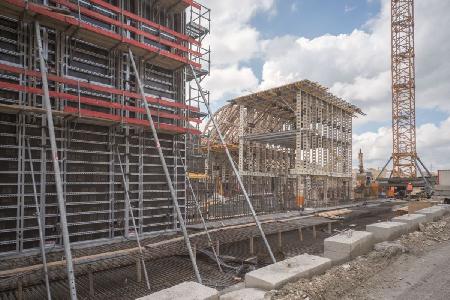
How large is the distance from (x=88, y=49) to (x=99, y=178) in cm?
417

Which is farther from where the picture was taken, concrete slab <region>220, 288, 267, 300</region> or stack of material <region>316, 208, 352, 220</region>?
stack of material <region>316, 208, 352, 220</region>

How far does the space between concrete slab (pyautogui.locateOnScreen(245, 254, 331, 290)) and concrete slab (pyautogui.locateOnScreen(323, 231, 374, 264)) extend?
2.90ft

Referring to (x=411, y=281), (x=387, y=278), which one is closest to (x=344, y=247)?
(x=387, y=278)

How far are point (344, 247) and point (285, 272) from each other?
7.62 feet

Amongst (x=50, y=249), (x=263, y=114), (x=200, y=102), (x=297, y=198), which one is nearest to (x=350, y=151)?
(x=263, y=114)

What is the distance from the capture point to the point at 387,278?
643cm

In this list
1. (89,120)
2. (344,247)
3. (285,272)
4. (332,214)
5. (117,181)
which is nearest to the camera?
(285,272)

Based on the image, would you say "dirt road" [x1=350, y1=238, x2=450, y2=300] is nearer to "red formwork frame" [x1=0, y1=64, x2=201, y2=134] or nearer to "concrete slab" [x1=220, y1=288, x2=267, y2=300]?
"concrete slab" [x1=220, y1=288, x2=267, y2=300]

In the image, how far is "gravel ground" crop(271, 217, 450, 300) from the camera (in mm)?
5293

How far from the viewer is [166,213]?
12617 millimetres

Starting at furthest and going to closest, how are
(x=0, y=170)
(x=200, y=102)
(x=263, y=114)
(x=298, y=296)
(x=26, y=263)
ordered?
(x=263, y=114) → (x=200, y=102) → (x=0, y=170) → (x=26, y=263) → (x=298, y=296)

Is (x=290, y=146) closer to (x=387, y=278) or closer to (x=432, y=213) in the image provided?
(x=432, y=213)

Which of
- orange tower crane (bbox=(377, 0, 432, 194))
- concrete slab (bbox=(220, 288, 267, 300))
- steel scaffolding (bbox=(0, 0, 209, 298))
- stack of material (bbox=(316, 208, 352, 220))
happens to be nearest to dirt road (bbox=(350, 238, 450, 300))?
concrete slab (bbox=(220, 288, 267, 300))

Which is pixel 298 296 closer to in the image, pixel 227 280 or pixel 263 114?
pixel 227 280
